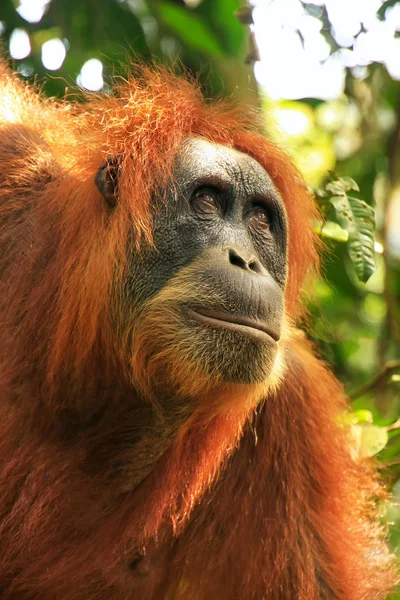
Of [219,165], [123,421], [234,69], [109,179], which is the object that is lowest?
[123,421]

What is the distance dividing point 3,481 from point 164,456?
646mm

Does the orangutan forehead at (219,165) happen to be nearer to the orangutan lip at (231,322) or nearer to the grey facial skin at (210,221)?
the grey facial skin at (210,221)

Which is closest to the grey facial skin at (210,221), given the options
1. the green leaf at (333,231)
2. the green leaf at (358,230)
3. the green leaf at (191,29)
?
the green leaf at (358,230)

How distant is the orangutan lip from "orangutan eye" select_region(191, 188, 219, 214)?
0.39 meters

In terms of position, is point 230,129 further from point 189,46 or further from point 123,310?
point 189,46

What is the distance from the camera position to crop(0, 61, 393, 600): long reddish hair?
332cm

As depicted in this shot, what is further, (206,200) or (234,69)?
(234,69)

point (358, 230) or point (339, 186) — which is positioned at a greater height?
point (339, 186)

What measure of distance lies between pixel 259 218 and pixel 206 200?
0.27 m

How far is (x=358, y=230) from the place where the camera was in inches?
157

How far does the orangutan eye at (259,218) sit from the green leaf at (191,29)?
1790 mm

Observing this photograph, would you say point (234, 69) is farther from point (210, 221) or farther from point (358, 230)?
point (210, 221)

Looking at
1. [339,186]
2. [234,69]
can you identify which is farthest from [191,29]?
[339,186]

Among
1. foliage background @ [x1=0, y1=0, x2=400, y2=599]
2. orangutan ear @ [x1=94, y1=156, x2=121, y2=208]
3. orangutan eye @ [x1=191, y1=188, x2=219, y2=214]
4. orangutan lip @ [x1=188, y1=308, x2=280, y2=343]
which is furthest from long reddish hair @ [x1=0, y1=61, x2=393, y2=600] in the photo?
foliage background @ [x1=0, y1=0, x2=400, y2=599]
